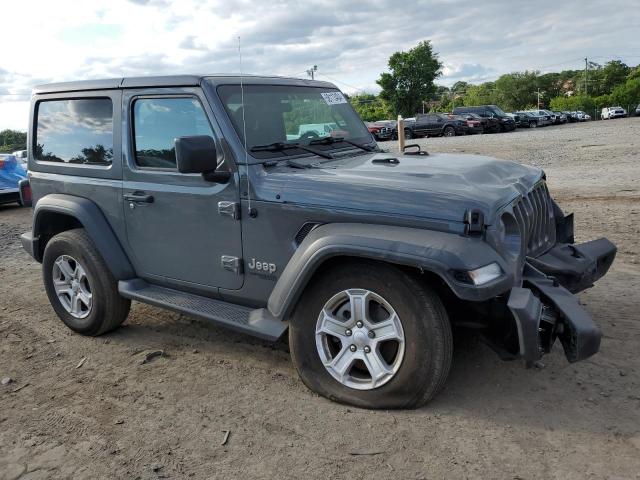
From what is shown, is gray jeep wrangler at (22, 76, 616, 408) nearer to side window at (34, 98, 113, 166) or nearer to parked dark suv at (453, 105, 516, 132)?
side window at (34, 98, 113, 166)

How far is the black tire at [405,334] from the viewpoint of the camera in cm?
306

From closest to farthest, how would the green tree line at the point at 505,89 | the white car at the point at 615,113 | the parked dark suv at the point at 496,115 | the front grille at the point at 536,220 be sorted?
the front grille at the point at 536,220, the parked dark suv at the point at 496,115, the white car at the point at 615,113, the green tree line at the point at 505,89

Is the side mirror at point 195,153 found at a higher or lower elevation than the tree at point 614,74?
lower

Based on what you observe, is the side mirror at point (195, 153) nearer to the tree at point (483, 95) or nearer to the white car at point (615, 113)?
the white car at point (615, 113)

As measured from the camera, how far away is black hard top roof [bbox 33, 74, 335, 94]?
390 cm

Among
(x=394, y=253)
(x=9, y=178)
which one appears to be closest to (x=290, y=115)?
(x=394, y=253)

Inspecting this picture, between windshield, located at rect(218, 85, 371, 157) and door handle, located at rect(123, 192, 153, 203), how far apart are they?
34.3 inches

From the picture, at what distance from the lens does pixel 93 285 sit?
4.50 metres

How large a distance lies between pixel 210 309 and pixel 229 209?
2.32ft

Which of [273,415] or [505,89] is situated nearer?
[273,415]

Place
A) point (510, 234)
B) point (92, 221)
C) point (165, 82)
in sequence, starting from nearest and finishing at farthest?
point (510, 234) < point (165, 82) < point (92, 221)

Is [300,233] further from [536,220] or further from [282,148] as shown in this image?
[536,220]

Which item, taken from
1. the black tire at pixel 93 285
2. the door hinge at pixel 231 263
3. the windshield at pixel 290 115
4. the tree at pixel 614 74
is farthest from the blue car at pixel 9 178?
the tree at pixel 614 74

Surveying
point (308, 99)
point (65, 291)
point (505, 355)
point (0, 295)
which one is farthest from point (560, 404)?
point (0, 295)
